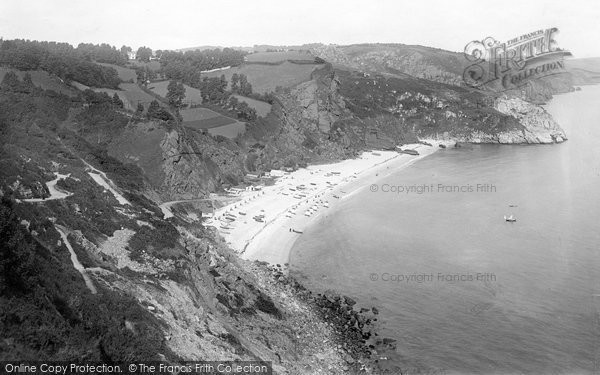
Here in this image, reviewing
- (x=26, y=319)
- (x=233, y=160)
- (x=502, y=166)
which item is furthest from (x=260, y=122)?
(x=26, y=319)

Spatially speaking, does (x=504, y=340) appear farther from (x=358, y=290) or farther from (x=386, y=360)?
(x=358, y=290)

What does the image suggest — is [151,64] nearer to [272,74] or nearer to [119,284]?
[272,74]

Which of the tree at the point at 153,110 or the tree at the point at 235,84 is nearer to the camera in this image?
the tree at the point at 153,110

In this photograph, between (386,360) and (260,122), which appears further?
(260,122)

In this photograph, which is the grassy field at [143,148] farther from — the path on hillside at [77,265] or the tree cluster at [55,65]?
the path on hillside at [77,265]

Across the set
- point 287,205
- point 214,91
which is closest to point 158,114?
point 287,205

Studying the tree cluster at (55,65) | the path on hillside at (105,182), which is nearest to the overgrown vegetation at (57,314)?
the path on hillside at (105,182)
